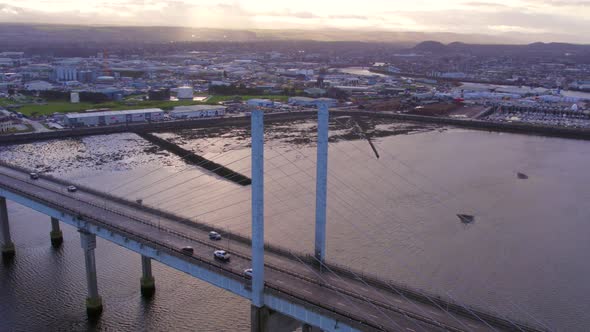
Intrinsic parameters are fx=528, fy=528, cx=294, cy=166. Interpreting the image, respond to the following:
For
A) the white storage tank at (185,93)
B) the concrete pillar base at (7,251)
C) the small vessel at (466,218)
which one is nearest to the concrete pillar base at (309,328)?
the concrete pillar base at (7,251)

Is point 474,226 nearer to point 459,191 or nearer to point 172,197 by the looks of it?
point 459,191

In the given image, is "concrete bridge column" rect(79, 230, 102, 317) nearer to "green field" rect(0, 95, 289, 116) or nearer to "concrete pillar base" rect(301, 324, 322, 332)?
"concrete pillar base" rect(301, 324, 322, 332)

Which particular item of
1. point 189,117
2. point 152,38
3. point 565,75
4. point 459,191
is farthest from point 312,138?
point 152,38

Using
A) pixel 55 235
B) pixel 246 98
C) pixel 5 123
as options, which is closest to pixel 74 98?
pixel 5 123

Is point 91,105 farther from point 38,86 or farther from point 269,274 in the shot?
point 269,274

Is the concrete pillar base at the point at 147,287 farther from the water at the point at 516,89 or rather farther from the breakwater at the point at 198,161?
the water at the point at 516,89

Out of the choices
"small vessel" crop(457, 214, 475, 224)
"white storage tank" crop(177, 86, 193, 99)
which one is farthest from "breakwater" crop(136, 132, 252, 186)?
"white storage tank" crop(177, 86, 193, 99)
